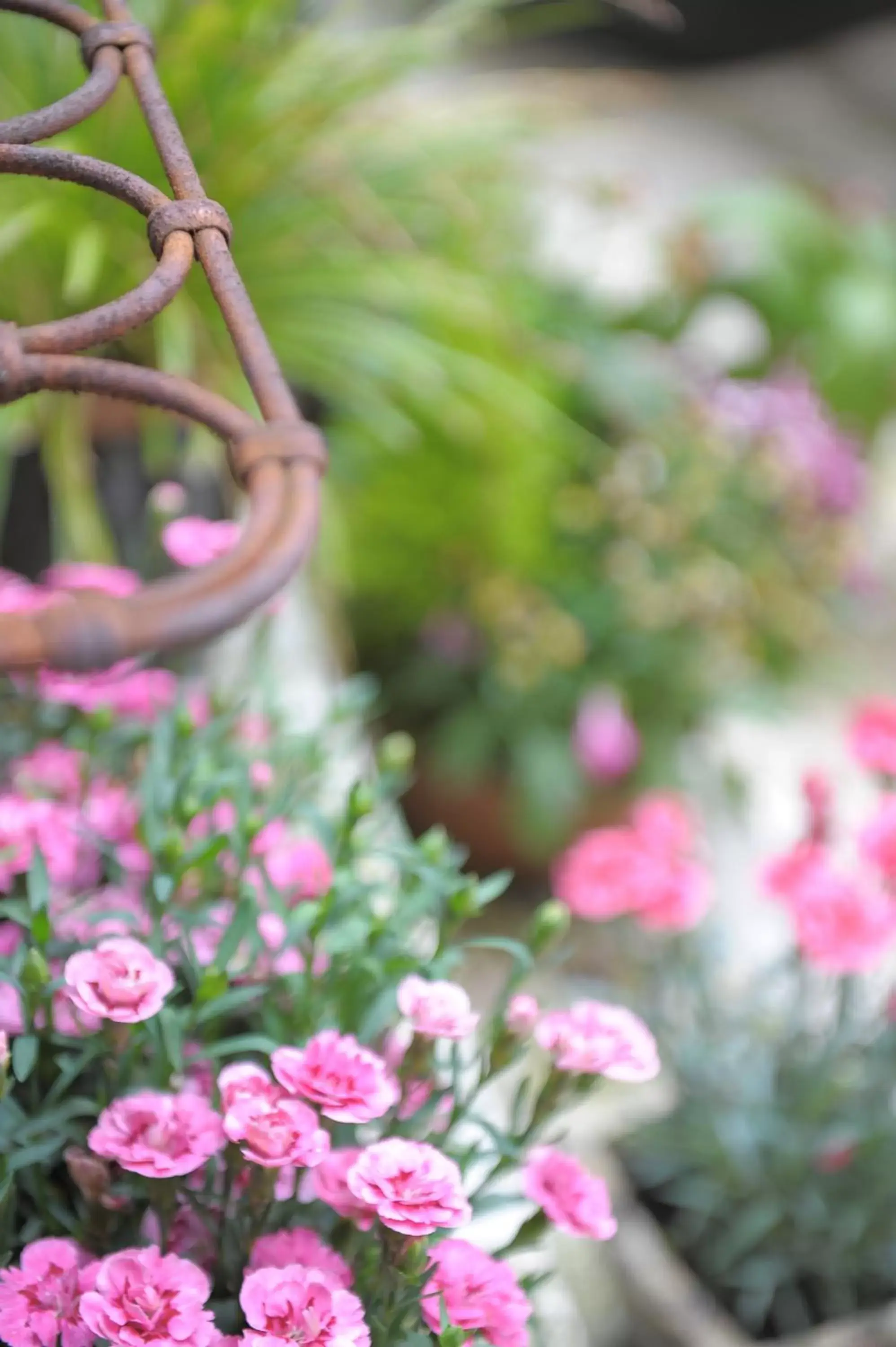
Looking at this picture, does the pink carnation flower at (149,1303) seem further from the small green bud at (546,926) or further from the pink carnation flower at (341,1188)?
the small green bud at (546,926)

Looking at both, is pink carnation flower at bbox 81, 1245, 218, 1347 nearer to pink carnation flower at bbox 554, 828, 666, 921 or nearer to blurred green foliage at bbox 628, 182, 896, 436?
pink carnation flower at bbox 554, 828, 666, 921

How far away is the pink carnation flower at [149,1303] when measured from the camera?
0.38 m

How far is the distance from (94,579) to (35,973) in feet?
0.89

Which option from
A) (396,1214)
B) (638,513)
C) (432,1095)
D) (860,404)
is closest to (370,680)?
(638,513)

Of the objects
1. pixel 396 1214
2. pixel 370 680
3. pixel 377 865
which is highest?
pixel 396 1214

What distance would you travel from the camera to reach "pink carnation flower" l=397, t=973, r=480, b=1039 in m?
0.44

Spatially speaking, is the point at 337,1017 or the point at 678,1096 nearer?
the point at 337,1017

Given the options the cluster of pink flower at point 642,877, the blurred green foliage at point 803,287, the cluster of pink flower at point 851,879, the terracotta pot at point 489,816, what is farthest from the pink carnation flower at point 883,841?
the blurred green foliage at point 803,287

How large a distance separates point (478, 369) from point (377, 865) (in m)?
0.49

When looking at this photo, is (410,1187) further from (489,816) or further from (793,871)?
(489,816)

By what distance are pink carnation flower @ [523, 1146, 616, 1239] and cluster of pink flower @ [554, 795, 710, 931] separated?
31 cm

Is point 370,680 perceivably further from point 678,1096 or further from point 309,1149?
point 309,1149

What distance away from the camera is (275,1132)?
396 mm

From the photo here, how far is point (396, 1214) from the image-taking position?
0.38 meters
